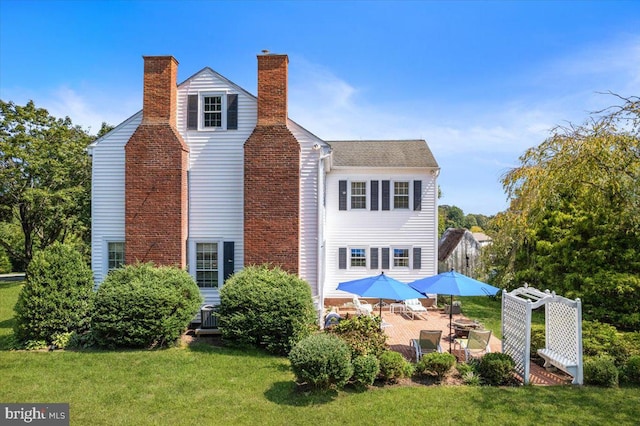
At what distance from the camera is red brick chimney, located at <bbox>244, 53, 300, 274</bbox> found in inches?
489

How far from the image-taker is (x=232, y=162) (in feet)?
42.5

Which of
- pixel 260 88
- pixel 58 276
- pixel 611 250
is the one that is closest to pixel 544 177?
pixel 611 250

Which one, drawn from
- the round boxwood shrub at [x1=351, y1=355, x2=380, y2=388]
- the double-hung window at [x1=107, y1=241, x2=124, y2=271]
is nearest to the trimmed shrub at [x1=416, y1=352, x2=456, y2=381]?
the round boxwood shrub at [x1=351, y1=355, x2=380, y2=388]

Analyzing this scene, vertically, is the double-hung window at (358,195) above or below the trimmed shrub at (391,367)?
above

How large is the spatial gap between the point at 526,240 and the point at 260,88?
13923 mm

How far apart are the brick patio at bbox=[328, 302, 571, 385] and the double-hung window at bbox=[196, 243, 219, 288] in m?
6.02

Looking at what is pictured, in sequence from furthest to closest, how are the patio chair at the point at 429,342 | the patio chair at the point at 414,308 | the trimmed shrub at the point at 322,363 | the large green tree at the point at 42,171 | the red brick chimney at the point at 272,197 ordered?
the large green tree at the point at 42,171 → the patio chair at the point at 414,308 → the red brick chimney at the point at 272,197 → the patio chair at the point at 429,342 → the trimmed shrub at the point at 322,363

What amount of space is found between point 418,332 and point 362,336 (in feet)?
17.6

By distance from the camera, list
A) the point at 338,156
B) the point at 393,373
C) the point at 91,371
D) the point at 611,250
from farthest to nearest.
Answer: the point at 338,156 → the point at 611,250 → the point at 91,371 → the point at 393,373

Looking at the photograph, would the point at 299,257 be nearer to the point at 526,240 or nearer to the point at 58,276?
the point at 58,276

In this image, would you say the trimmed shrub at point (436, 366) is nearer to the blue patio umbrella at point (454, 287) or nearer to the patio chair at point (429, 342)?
the patio chair at point (429, 342)

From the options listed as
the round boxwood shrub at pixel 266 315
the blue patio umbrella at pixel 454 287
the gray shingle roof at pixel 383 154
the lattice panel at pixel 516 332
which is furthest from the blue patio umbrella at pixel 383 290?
the gray shingle roof at pixel 383 154

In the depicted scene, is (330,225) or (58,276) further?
(330,225)

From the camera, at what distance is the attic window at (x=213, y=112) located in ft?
42.8
